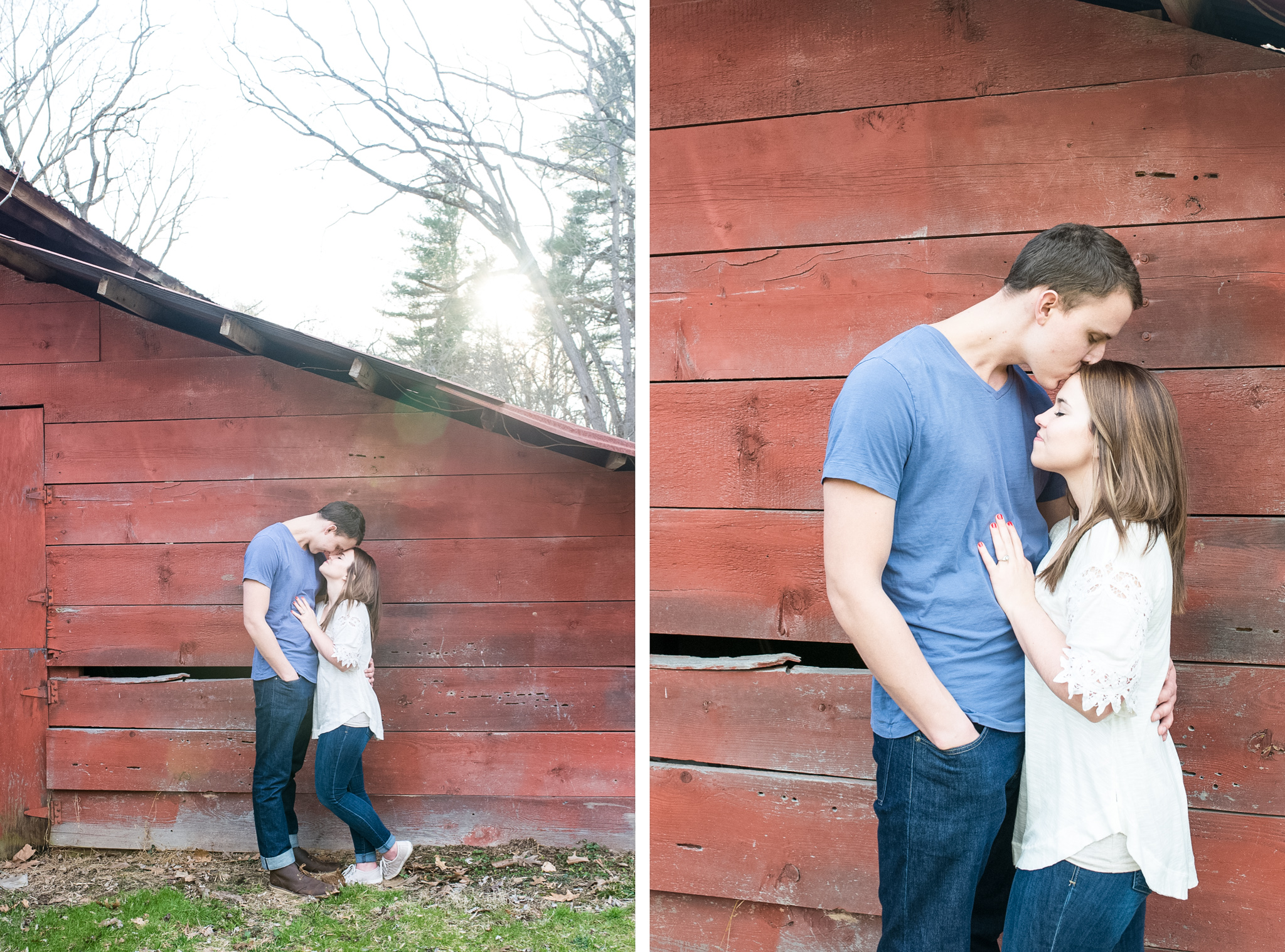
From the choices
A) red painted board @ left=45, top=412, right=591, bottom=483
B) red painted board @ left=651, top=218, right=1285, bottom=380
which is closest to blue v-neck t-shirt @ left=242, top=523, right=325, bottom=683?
red painted board @ left=45, top=412, right=591, bottom=483

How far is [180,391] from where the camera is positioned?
330 cm

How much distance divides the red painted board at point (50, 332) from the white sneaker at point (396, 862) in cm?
266

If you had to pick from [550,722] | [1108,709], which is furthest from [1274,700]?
[550,722]

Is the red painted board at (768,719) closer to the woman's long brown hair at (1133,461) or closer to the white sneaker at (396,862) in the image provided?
the woman's long brown hair at (1133,461)

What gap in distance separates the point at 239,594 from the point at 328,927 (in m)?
1.44

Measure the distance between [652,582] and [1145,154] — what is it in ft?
3.99

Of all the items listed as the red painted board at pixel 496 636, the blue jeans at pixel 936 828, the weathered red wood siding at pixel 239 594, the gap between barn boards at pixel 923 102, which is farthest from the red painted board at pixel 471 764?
the gap between barn boards at pixel 923 102

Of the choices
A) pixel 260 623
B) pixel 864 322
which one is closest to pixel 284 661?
pixel 260 623

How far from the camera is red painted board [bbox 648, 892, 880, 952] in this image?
4.74 feet

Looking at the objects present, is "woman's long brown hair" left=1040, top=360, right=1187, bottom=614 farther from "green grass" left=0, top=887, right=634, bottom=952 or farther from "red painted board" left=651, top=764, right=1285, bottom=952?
"green grass" left=0, top=887, right=634, bottom=952

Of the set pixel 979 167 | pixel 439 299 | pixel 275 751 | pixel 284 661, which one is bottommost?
pixel 275 751

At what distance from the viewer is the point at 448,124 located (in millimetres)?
6664

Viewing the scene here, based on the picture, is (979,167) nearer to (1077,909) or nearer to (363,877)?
(1077,909)

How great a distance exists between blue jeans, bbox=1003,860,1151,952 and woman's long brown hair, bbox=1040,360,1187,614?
0.37m
